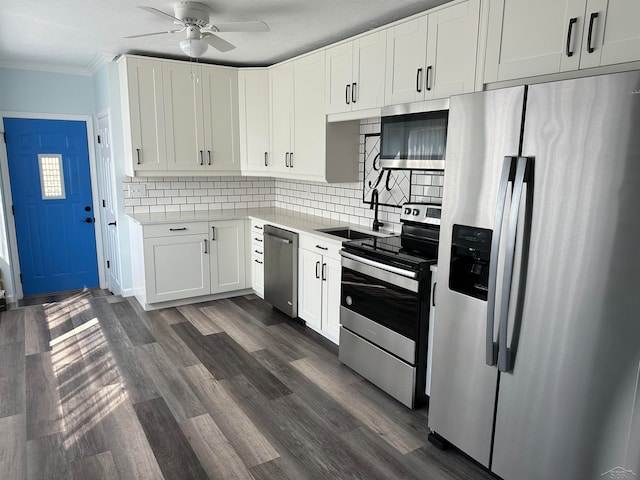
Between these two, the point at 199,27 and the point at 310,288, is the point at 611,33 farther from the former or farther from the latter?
the point at 310,288

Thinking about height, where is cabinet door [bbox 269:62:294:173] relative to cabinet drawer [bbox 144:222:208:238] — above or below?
above

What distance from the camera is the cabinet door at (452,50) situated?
242 cm

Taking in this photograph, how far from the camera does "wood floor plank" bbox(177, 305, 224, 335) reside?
155 inches

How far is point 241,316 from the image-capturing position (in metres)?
4.29

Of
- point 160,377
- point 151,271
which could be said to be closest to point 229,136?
point 151,271

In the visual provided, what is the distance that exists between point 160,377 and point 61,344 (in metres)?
1.15

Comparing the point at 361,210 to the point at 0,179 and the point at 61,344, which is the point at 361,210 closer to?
the point at 61,344

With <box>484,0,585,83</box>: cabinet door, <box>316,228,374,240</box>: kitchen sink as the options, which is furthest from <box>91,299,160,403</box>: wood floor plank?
<box>484,0,585,83</box>: cabinet door

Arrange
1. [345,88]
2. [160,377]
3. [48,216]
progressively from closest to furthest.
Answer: [160,377]
[345,88]
[48,216]

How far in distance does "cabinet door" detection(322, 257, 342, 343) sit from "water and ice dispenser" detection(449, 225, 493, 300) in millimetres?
1296

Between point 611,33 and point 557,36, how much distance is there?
246 mm

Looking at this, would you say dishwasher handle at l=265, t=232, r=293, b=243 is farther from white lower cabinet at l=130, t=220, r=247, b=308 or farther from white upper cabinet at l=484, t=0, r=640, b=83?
white upper cabinet at l=484, t=0, r=640, b=83

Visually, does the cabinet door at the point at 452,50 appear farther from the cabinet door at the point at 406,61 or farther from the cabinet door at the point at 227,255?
the cabinet door at the point at 227,255

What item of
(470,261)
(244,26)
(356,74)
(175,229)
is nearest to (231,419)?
(470,261)
